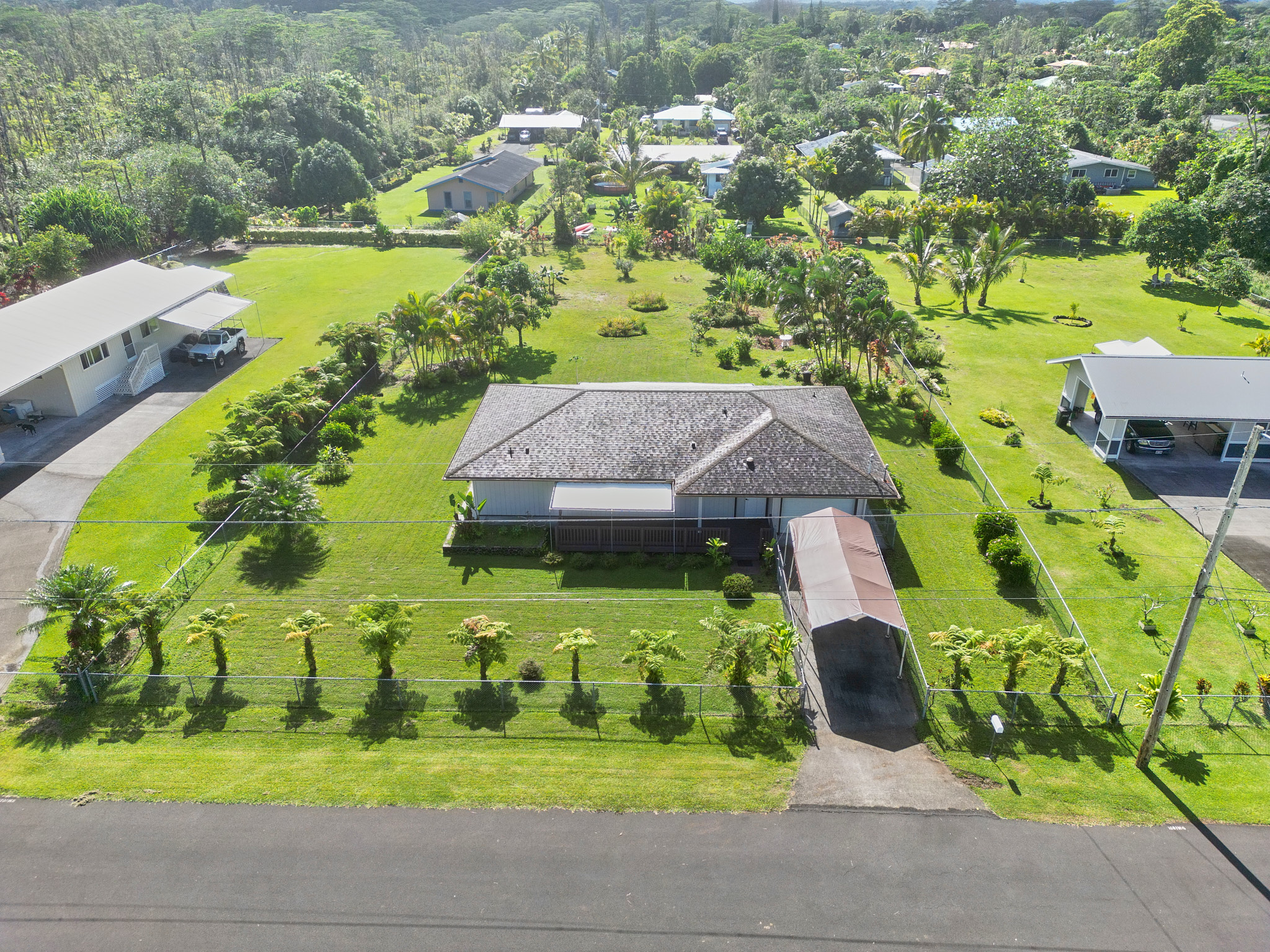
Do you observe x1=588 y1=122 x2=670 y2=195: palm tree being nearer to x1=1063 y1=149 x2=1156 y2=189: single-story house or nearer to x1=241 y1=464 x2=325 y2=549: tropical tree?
x1=1063 y1=149 x2=1156 y2=189: single-story house

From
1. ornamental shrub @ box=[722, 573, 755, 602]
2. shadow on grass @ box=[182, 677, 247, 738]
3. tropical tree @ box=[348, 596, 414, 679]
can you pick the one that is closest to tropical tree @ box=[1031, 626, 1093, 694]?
ornamental shrub @ box=[722, 573, 755, 602]

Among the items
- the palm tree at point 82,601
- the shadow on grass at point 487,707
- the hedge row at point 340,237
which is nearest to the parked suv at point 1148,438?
the shadow on grass at point 487,707

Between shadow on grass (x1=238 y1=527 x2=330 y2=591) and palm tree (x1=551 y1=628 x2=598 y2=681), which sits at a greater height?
palm tree (x1=551 y1=628 x2=598 y2=681)

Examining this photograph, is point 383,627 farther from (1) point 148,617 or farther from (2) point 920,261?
(2) point 920,261

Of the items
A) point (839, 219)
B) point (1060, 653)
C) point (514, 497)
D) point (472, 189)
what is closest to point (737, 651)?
point (1060, 653)

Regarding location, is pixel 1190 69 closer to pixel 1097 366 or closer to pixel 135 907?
pixel 1097 366

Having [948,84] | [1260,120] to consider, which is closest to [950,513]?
[1260,120]

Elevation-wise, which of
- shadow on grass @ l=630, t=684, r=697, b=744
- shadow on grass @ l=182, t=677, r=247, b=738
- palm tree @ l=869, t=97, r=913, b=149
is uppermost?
palm tree @ l=869, t=97, r=913, b=149
